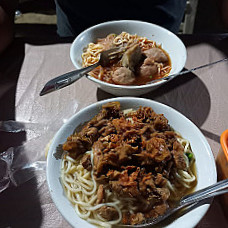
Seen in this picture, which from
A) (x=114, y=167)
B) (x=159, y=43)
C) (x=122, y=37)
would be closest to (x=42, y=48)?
(x=122, y=37)

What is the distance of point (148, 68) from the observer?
2.25 metres

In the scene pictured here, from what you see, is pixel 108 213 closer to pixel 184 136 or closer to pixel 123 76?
pixel 184 136

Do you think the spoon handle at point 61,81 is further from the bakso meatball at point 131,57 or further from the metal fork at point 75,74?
the bakso meatball at point 131,57

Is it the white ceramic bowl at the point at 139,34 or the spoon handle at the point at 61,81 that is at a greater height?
the white ceramic bowl at the point at 139,34

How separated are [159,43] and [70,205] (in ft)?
5.96

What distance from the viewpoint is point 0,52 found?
262 cm

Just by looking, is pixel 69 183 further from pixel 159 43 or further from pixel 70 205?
pixel 159 43

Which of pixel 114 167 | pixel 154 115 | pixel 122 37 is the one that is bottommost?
pixel 114 167

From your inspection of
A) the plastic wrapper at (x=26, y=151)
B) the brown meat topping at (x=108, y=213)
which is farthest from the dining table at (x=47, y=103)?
the brown meat topping at (x=108, y=213)

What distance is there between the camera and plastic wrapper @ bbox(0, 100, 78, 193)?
69.2 inches

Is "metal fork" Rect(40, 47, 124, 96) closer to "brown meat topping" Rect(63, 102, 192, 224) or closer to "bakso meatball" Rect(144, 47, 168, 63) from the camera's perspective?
"bakso meatball" Rect(144, 47, 168, 63)

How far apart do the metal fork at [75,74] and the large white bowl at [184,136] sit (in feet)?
1.10

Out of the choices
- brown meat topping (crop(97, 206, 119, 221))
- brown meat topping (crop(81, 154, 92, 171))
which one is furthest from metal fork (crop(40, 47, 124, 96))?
brown meat topping (crop(97, 206, 119, 221))

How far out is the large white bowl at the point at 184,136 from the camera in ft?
4.25
